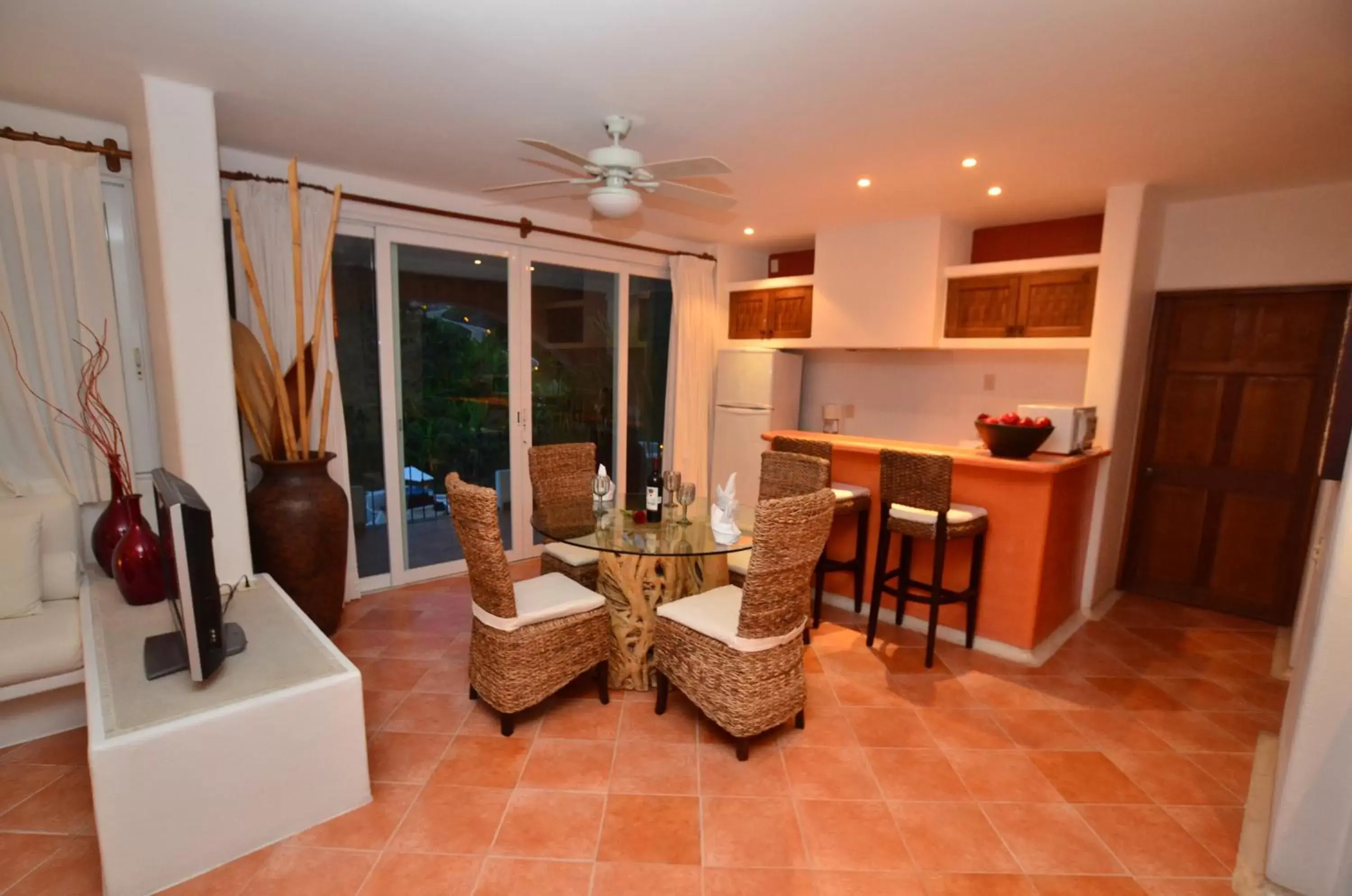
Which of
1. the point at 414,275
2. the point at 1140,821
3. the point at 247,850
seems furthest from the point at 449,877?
the point at 414,275

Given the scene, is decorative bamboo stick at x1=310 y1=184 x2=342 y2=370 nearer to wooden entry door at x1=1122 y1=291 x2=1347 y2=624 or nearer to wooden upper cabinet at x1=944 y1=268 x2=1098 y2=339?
wooden upper cabinet at x1=944 y1=268 x2=1098 y2=339

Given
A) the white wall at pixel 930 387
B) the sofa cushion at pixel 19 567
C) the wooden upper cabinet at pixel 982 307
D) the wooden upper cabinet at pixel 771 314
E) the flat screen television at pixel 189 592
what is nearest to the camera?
the flat screen television at pixel 189 592

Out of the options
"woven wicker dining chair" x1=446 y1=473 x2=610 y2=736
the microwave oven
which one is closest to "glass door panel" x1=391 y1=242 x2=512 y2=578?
"woven wicker dining chair" x1=446 y1=473 x2=610 y2=736

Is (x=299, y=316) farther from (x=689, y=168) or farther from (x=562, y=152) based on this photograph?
(x=689, y=168)

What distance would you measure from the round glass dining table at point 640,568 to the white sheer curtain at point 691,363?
2.21 meters

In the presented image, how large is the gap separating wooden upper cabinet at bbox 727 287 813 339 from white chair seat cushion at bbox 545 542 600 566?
2.62 m

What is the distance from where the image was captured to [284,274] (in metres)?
3.27

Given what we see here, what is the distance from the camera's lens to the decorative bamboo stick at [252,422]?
2959 mm

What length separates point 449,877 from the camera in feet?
5.91

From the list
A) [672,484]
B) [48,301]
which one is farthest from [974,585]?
[48,301]

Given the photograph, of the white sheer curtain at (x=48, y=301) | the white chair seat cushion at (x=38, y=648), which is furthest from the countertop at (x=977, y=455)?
the white sheer curtain at (x=48, y=301)

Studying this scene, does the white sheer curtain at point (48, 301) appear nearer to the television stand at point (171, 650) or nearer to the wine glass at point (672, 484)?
the television stand at point (171, 650)

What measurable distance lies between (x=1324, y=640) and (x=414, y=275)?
4.47 m

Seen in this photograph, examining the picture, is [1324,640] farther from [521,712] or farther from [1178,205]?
[1178,205]
